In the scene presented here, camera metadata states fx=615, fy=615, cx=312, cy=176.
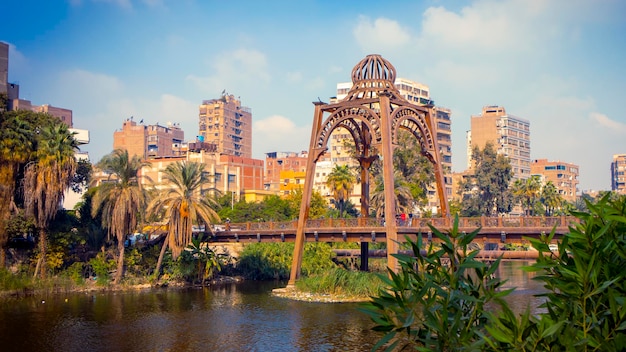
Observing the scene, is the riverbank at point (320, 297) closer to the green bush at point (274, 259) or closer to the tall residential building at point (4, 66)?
the green bush at point (274, 259)

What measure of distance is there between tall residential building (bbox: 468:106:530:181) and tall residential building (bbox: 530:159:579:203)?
737cm

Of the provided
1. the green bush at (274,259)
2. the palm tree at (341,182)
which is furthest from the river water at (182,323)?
the palm tree at (341,182)

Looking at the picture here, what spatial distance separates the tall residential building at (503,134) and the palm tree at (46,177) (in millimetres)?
116996

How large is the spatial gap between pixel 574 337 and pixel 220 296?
34381mm

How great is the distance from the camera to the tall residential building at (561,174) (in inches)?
6122

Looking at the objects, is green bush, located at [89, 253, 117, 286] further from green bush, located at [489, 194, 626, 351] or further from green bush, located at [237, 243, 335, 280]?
green bush, located at [489, 194, 626, 351]

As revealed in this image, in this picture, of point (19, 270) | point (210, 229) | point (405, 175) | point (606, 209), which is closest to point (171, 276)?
point (210, 229)

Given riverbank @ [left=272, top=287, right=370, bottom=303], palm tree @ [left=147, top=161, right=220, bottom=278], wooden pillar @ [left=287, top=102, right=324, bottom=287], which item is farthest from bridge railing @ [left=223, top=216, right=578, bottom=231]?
palm tree @ [left=147, top=161, right=220, bottom=278]

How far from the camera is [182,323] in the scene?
98.5 ft

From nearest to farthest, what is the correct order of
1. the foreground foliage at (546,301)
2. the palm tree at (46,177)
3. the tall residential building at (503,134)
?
the foreground foliage at (546,301) → the palm tree at (46,177) → the tall residential building at (503,134)

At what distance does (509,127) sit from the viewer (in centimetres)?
14762

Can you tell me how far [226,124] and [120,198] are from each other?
4625 inches

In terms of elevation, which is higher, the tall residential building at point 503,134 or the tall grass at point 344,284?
the tall residential building at point 503,134

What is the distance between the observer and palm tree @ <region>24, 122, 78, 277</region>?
129ft
